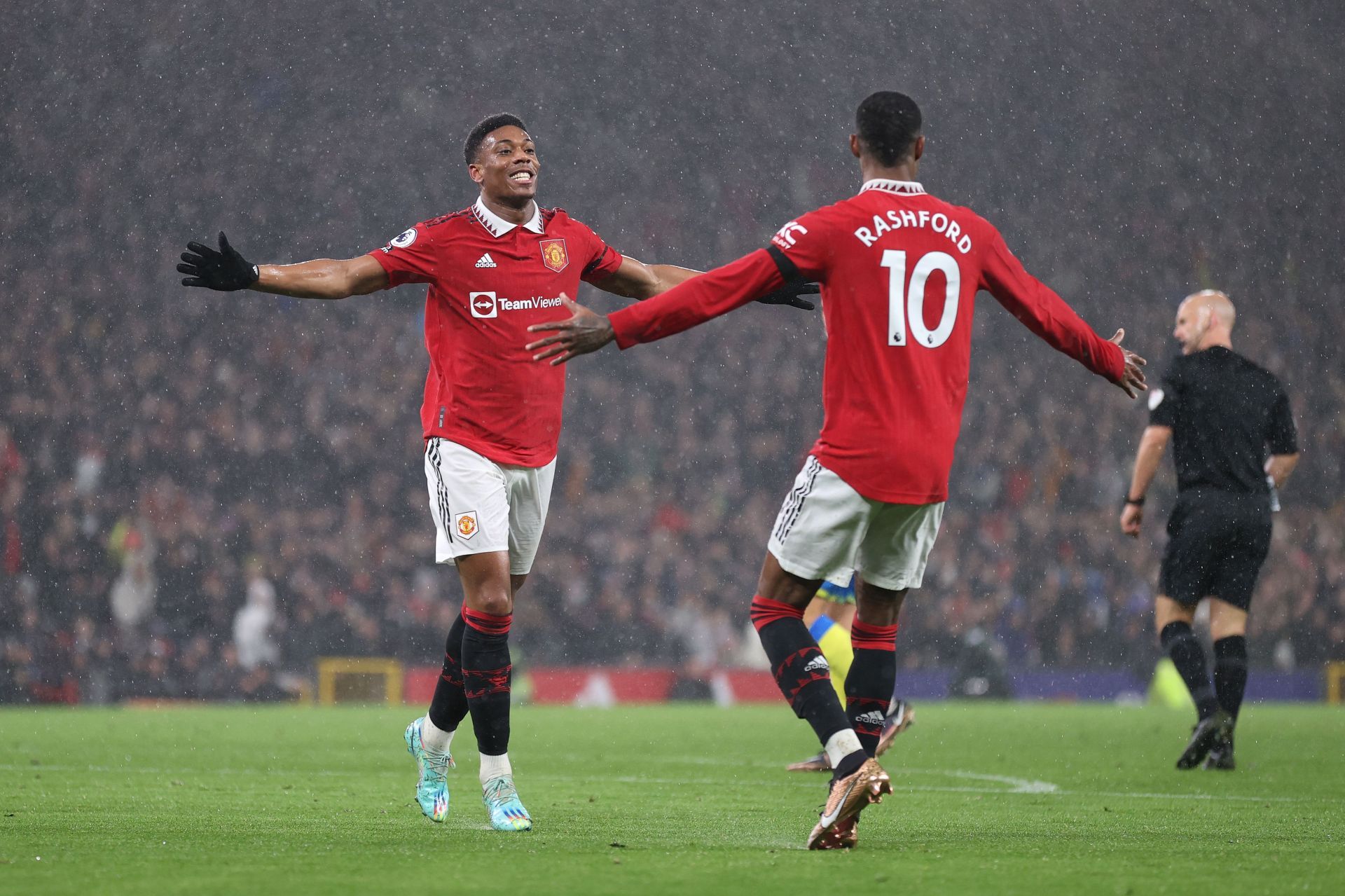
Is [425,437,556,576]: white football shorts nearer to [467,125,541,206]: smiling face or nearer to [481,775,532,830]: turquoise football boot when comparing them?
[481,775,532,830]: turquoise football boot

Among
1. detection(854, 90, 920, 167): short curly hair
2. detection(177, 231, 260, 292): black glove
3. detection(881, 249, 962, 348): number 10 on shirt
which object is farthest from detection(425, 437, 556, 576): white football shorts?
detection(854, 90, 920, 167): short curly hair

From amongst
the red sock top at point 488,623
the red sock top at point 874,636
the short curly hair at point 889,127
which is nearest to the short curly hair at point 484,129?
the short curly hair at point 889,127

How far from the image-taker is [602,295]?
23.2m

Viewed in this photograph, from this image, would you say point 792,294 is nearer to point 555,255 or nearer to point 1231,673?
point 555,255

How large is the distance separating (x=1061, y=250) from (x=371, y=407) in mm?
10199

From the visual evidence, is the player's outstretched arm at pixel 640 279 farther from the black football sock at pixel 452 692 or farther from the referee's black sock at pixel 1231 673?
the referee's black sock at pixel 1231 673

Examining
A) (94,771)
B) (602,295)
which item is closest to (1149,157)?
(602,295)

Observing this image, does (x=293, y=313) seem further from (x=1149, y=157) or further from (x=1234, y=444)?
(x=1234, y=444)

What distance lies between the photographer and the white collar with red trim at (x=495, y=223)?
5270 millimetres

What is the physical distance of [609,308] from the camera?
76.4 ft

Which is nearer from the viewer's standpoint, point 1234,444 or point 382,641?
point 1234,444

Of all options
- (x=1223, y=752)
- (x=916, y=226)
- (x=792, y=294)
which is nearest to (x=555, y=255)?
(x=792, y=294)

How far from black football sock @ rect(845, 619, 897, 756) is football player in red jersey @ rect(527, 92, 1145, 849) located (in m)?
0.35

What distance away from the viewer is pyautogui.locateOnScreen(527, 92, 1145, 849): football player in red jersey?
421 centimetres
